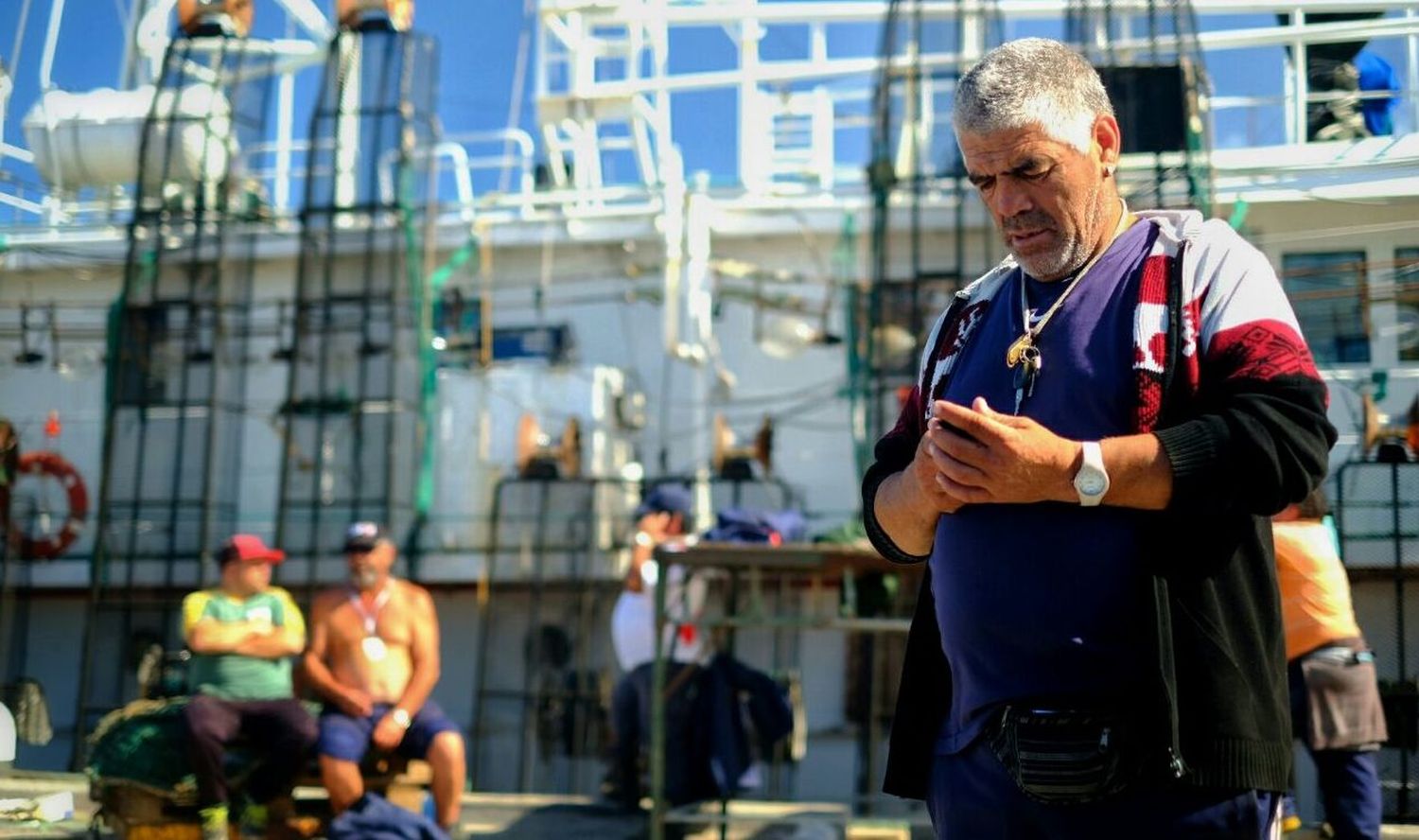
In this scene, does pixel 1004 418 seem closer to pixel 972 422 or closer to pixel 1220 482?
pixel 972 422

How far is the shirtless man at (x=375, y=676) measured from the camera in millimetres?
6613

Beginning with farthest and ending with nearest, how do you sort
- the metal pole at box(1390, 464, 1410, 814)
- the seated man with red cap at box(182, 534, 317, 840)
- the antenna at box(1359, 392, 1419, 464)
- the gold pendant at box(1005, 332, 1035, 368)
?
1. the antenna at box(1359, 392, 1419, 464)
2. the metal pole at box(1390, 464, 1410, 814)
3. the seated man with red cap at box(182, 534, 317, 840)
4. the gold pendant at box(1005, 332, 1035, 368)

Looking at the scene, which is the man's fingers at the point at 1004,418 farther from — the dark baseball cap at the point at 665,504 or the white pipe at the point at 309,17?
the white pipe at the point at 309,17

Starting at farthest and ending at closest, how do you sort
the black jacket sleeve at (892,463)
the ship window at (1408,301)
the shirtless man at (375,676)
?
the ship window at (1408,301)
the shirtless man at (375,676)
the black jacket sleeve at (892,463)

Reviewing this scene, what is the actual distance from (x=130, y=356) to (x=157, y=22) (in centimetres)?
329

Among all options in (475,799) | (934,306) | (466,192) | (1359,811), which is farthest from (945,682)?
(466,192)

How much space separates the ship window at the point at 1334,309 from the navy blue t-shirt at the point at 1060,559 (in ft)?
26.4

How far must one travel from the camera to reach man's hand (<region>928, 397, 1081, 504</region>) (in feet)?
5.68

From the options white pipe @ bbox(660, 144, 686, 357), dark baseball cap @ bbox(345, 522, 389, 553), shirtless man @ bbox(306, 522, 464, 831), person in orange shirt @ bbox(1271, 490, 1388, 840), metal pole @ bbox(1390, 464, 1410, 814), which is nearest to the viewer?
person in orange shirt @ bbox(1271, 490, 1388, 840)

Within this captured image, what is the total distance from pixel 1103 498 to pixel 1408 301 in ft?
28.0

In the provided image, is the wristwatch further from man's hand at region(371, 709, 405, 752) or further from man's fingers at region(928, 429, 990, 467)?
man's hand at region(371, 709, 405, 752)

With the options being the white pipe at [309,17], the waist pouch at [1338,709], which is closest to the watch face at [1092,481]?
the waist pouch at [1338,709]

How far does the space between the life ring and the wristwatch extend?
10.8 metres

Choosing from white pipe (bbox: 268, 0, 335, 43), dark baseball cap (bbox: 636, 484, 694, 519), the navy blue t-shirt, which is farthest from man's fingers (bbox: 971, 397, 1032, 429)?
white pipe (bbox: 268, 0, 335, 43)
